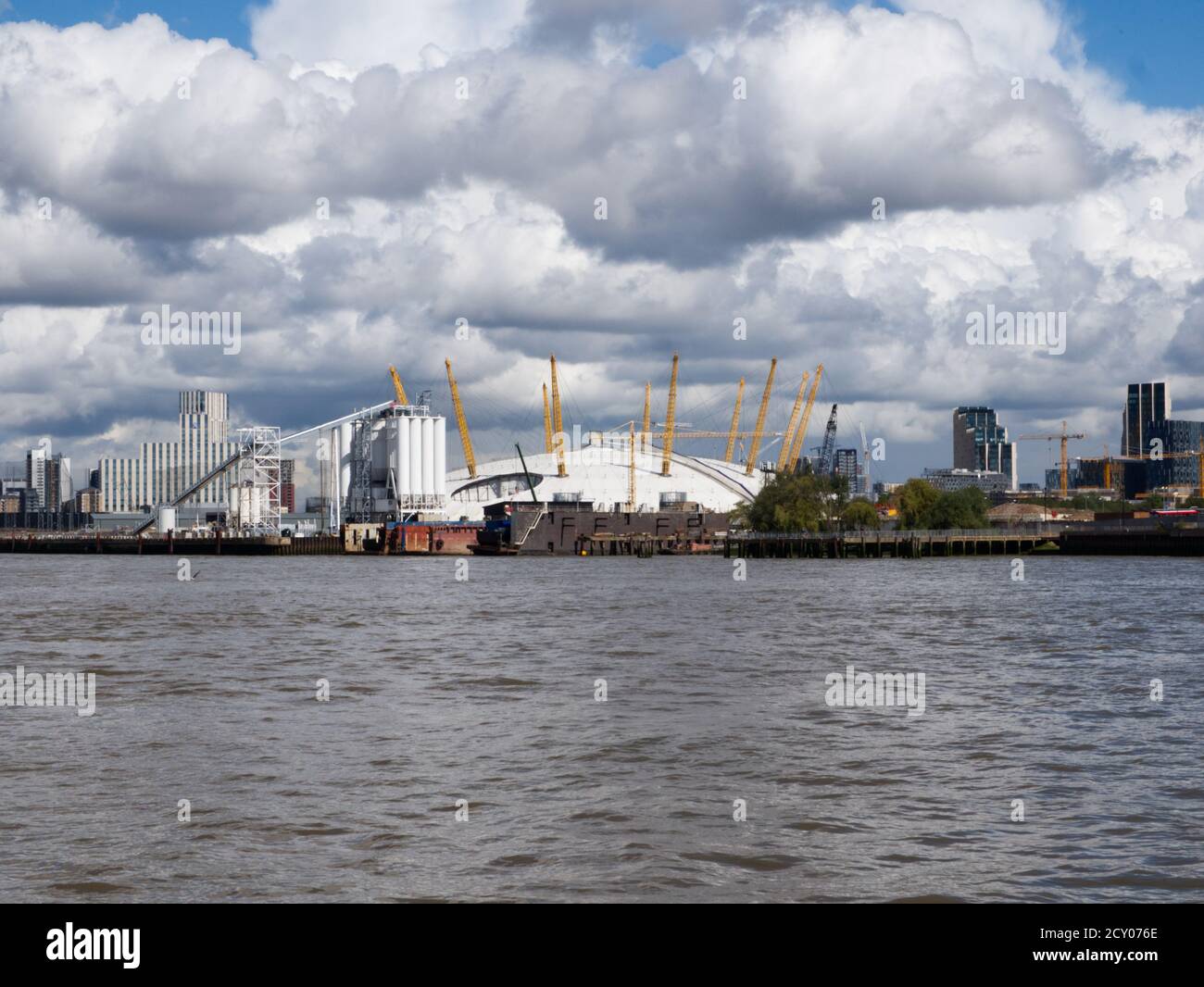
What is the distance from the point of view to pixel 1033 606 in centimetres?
5188

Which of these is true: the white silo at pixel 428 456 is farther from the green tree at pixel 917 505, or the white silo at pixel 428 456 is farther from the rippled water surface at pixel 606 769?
the rippled water surface at pixel 606 769

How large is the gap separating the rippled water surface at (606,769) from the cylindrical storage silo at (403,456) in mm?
141212

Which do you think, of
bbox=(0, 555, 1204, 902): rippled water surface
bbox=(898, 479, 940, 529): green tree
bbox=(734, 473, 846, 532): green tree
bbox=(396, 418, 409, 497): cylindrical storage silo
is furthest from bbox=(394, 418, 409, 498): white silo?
bbox=(0, 555, 1204, 902): rippled water surface

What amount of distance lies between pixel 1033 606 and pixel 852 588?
1694cm

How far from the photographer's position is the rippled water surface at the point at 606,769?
11586 mm

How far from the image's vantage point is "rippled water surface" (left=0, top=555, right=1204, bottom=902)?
11586 millimetres

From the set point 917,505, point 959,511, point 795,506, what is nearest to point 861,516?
point 917,505

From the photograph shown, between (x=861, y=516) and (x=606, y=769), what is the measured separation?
124495mm

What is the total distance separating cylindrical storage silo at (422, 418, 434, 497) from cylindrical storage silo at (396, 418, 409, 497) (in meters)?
2.38

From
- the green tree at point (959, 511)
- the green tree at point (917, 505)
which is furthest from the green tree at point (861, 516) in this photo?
the green tree at point (959, 511)
